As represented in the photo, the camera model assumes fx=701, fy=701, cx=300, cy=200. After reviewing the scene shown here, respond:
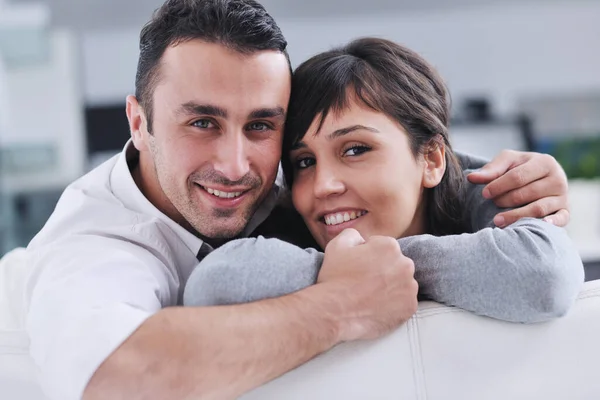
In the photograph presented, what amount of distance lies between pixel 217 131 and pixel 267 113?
106 millimetres

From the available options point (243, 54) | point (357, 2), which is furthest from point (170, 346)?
point (357, 2)

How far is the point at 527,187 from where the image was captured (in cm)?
147

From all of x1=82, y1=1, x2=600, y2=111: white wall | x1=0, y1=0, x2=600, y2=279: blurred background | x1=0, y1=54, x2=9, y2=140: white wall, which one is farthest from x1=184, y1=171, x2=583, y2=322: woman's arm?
x1=82, y1=1, x2=600, y2=111: white wall

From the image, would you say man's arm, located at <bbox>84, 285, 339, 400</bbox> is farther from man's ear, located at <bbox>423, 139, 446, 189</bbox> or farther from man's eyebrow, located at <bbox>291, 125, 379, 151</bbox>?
man's ear, located at <bbox>423, 139, 446, 189</bbox>

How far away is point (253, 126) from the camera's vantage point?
4.75 ft

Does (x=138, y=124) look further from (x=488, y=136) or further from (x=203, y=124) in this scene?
(x=488, y=136)

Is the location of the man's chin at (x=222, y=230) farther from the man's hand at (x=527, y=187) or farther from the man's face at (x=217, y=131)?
the man's hand at (x=527, y=187)

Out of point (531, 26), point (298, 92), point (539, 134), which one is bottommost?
point (539, 134)

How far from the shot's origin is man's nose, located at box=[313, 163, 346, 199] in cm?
140

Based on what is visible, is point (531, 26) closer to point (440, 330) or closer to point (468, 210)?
point (468, 210)

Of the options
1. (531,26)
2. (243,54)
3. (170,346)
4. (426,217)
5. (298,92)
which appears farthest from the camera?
(531,26)

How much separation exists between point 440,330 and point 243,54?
0.67 meters

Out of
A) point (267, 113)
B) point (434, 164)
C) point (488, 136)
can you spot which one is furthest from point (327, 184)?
point (488, 136)

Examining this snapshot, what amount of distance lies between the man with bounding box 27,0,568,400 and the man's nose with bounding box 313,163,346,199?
110mm
